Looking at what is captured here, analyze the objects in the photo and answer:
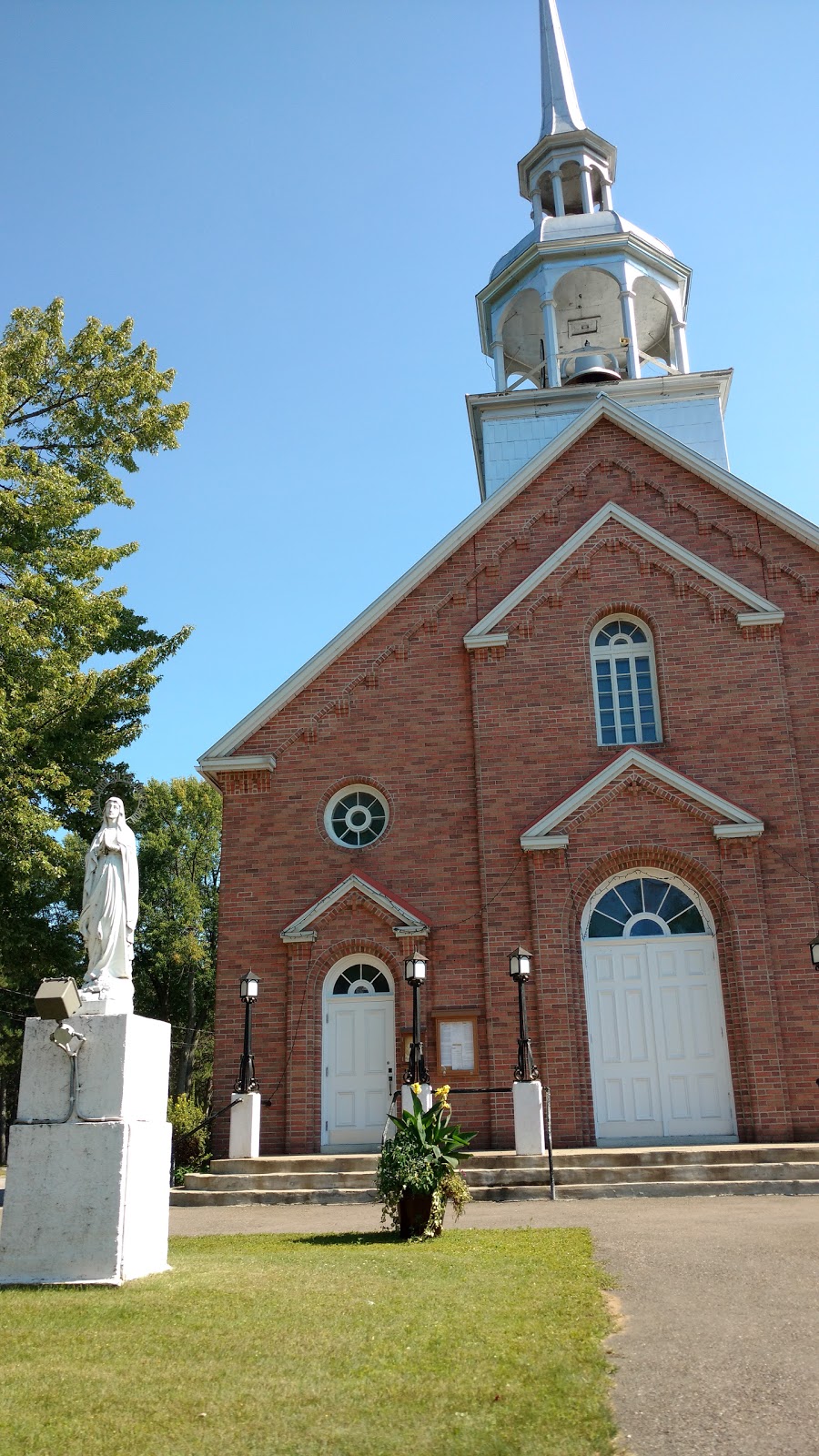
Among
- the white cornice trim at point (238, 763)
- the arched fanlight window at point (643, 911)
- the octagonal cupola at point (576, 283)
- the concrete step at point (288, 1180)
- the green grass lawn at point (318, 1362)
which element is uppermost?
the octagonal cupola at point (576, 283)

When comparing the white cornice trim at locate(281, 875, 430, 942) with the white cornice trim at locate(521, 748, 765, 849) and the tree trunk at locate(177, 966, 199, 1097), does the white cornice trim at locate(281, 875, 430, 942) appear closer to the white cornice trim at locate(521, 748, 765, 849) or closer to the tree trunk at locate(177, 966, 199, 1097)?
the white cornice trim at locate(521, 748, 765, 849)

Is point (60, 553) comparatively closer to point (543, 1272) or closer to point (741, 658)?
point (741, 658)

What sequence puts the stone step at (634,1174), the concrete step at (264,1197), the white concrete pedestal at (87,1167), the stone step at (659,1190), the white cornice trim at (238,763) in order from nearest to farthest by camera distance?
the white concrete pedestal at (87,1167) < the stone step at (659,1190) < the stone step at (634,1174) < the concrete step at (264,1197) < the white cornice trim at (238,763)

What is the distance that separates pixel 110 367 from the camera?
67.1 ft

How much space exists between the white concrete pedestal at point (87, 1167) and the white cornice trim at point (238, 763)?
9.62 metres

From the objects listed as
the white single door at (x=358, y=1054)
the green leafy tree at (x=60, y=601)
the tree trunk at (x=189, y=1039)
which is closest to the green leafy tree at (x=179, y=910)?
the tree trunk at (x=189, y=1039)

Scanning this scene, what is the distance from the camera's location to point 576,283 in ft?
81.6

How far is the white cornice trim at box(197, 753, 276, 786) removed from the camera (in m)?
18.5

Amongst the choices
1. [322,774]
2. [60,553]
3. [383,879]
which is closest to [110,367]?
[60,553]

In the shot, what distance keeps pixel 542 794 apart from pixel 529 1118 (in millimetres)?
4920

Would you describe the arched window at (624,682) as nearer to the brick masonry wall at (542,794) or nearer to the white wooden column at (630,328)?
the brick masonry wall at (542,794)

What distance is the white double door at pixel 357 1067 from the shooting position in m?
16.8

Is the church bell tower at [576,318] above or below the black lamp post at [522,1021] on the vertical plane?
above

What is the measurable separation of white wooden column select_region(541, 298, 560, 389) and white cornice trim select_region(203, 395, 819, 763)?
415 cm
